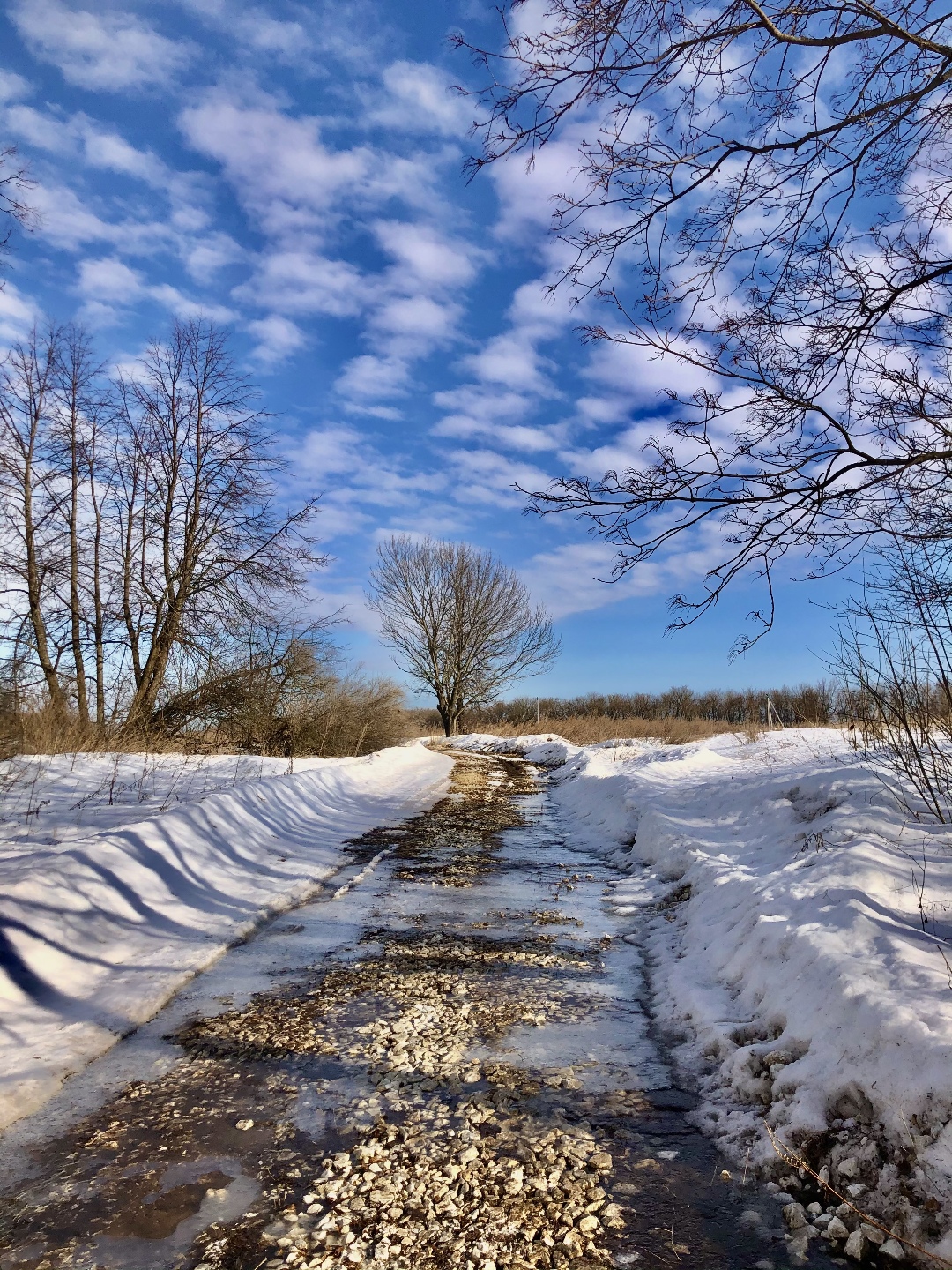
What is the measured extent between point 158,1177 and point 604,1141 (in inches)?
59.2

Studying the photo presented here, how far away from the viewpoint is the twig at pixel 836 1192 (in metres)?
1.81

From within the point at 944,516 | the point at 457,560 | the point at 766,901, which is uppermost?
the point at 457,560

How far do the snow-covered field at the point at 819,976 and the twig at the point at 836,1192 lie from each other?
4 centimetres

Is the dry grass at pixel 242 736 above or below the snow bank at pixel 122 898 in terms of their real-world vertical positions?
above

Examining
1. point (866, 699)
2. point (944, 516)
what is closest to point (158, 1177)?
point (944, 516)

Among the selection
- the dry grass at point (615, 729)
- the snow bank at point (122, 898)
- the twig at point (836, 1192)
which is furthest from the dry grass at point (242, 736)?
the twig at point (836, 1192)

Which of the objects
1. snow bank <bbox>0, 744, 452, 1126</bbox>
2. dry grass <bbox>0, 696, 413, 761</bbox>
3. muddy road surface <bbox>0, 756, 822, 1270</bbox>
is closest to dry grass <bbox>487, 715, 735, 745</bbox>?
dry grass <bbox>0, 696, 413, 761</bbox>

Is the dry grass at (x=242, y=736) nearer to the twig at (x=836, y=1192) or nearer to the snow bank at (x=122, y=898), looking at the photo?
the snow bank at (x=122, y=898)

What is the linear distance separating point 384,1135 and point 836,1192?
144 centimetres

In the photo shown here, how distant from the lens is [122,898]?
464 cm

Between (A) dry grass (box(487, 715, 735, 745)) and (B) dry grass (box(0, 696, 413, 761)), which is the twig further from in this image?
(A) dry grass (box(487, 715, 735, 745))

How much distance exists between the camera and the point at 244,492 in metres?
16.2

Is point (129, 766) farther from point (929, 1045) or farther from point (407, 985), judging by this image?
point (929, 1045)

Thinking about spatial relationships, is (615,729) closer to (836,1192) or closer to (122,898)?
(122,898)
